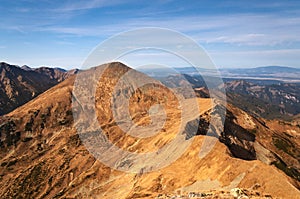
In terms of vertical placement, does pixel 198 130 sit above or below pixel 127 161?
above

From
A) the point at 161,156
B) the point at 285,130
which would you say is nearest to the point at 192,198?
the point at 161,156

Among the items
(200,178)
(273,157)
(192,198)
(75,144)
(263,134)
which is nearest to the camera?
(192,198)

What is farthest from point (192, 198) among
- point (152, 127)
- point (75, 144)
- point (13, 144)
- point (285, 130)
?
point (13, 144)

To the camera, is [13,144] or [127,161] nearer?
[127,161]

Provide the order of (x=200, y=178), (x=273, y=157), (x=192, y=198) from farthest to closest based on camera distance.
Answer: (x=273, y=157)
(x=200, y=178)
(x=192, y=198)

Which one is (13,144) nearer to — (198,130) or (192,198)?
(198,130)

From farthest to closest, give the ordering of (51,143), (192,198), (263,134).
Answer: (51,143) < (263,134) < (192,198)

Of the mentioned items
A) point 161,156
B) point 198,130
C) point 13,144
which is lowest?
point 13,144

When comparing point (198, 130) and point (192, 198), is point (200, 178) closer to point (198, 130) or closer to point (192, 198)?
point (192, 198)

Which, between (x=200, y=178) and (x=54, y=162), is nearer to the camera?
(x=200, y=178)
